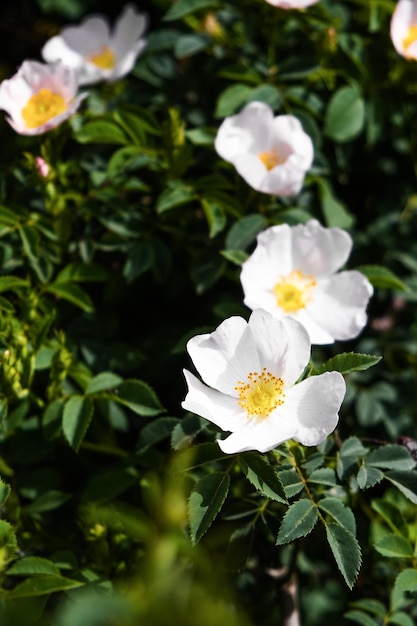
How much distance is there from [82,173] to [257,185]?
19.2 inches

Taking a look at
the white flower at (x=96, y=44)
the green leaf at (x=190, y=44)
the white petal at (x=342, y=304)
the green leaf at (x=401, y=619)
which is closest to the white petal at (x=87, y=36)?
the white flower at (x=96, y=44)

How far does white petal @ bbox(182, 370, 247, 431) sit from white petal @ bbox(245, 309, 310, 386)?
0.10 m

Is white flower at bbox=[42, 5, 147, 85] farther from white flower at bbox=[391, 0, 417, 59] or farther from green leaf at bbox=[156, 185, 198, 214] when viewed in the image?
white flower at bbox=[391, 0, 417, 59]

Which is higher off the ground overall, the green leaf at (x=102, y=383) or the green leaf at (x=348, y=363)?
the green leaf at (x=348, y=363)

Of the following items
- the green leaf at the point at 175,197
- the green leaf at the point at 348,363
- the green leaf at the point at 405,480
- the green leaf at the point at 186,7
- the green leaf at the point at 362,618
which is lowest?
the green leaf at the point at 362,618

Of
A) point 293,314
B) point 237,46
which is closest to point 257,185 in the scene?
point 293,314

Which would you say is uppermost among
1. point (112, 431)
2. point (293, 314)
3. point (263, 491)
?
point (263, 491)

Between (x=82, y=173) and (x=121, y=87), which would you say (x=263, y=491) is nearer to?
(x=82, y=173)

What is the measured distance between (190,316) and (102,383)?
1.66 ft

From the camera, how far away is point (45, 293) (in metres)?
1.73

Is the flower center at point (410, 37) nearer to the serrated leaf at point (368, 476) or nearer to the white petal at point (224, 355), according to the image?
the white petal at point (224, 355)

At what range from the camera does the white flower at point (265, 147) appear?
1635 mm

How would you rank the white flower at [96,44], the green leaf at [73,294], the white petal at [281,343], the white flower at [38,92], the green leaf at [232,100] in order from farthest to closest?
the white flower at [96,44] → the green leaf at [232,100] → the white flower at [38,92] → the green leaf at [73,294] → the white petal at [281,343]

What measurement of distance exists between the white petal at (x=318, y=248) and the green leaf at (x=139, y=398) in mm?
429
